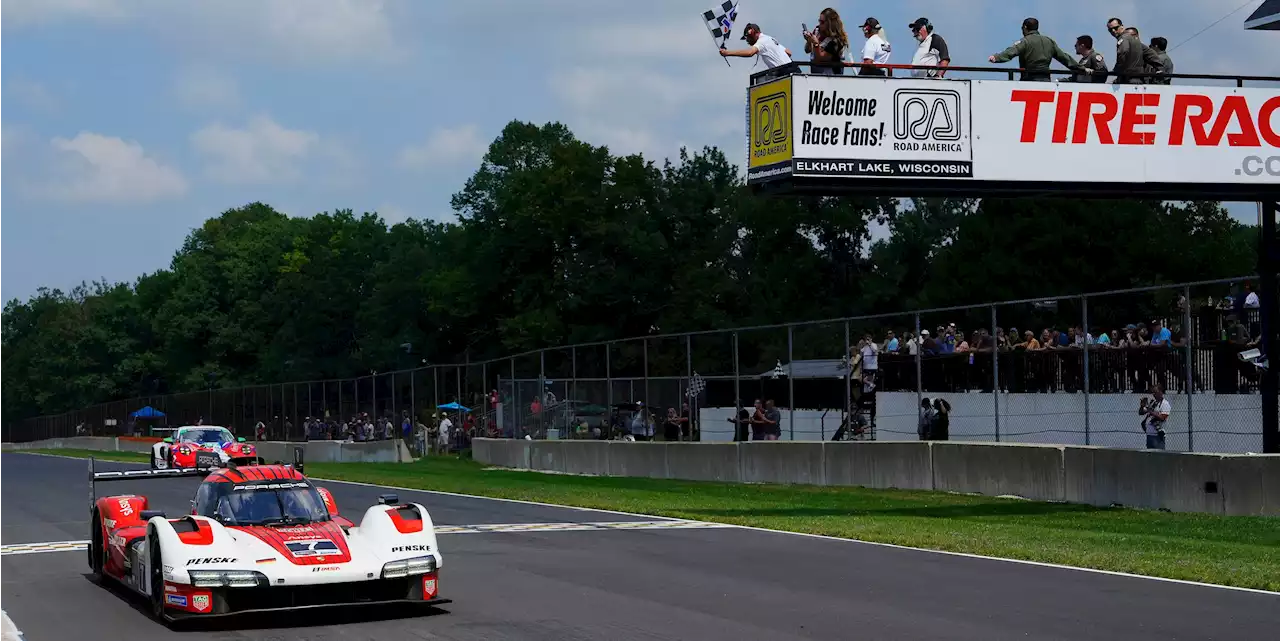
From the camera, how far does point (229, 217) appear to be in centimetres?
15588

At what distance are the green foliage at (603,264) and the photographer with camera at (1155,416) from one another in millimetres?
25079

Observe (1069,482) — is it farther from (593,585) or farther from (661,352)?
(661,352)

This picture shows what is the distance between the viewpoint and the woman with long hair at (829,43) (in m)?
23.1

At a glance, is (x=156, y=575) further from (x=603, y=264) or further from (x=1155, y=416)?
(x=603, y=264)

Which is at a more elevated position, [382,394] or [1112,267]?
[1112,267]

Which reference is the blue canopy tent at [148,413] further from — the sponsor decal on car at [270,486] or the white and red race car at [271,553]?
the sponsor decal on car at [270,486]

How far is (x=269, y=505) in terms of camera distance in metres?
13.7

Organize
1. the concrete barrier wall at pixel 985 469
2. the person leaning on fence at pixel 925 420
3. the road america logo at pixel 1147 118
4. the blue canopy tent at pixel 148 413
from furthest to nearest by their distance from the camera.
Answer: the blue canopy tent at pixel 148 413 < the person leaning on fence at pixel 925 420 < the road america logo at pixel 1147 118 < the concrete barrier wall at pixel 985 469

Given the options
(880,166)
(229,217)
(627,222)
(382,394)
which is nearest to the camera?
(880,166)

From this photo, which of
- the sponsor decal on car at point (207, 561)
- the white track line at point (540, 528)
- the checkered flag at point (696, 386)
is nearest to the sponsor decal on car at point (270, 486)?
the sponsor decal on car at point (207, 561)

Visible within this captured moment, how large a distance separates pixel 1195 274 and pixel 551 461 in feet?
118

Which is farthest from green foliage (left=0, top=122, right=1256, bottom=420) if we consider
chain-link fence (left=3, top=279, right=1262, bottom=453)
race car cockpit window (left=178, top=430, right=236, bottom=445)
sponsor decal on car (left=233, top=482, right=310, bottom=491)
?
sponsor decal on car (left=233, top=482, right=310, bottom=491)

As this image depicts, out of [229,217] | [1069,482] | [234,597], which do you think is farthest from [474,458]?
[229,217]

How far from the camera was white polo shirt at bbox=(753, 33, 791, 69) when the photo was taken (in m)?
23.4
